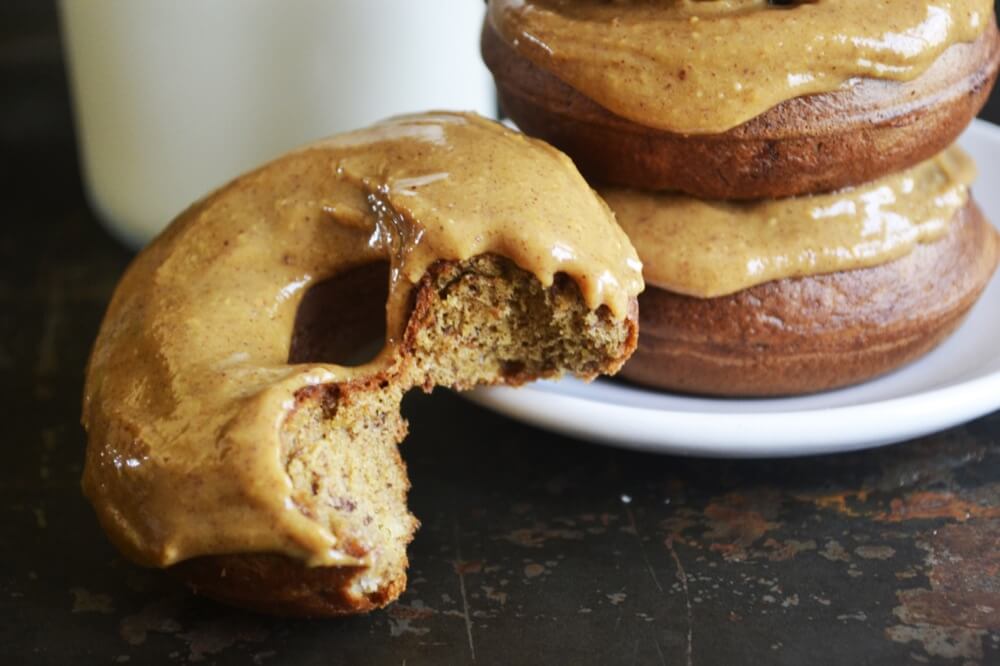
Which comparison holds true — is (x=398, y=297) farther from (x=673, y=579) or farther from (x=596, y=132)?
(x=673, y=579)

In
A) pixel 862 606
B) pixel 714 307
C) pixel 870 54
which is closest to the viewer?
pixel 862 606

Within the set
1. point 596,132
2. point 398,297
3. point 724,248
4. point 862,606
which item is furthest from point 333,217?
point 862,606

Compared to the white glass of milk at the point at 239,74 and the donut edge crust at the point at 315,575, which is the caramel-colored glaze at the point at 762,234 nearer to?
the donut edge crust at the point at 315,575

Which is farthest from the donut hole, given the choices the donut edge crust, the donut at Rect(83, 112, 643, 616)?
the donut edge crust

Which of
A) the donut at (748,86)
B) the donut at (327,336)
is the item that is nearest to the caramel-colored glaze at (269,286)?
the donut at (327,336)

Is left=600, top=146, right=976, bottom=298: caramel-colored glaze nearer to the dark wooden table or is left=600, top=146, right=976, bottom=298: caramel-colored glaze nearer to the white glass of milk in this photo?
the dark wooden table

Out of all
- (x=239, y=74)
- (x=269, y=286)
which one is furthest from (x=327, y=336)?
(x=239, y=74)
